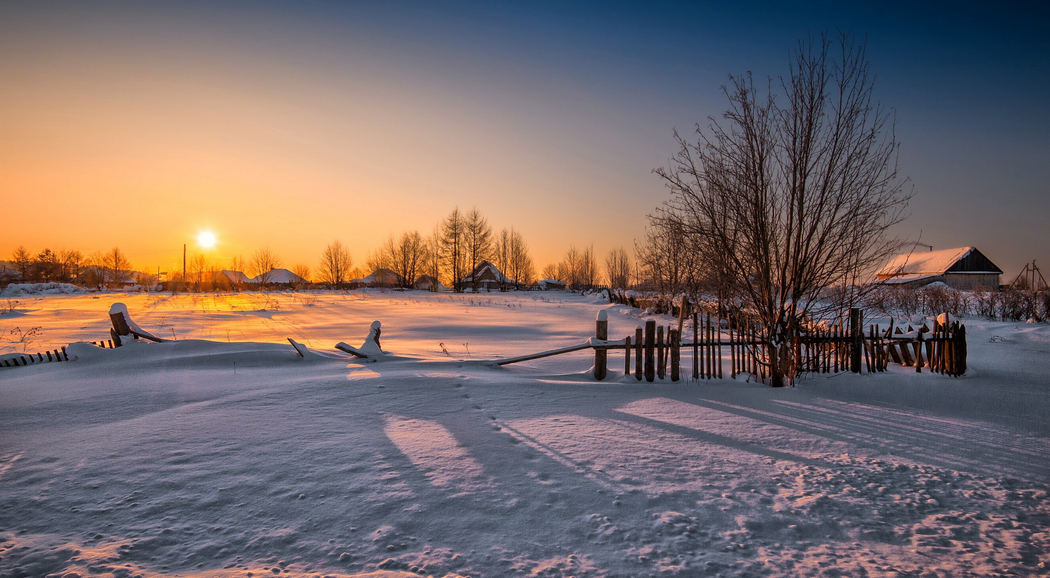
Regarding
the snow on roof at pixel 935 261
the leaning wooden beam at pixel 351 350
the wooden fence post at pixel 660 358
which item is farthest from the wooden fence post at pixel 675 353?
the snow on roof at pixel 935 261

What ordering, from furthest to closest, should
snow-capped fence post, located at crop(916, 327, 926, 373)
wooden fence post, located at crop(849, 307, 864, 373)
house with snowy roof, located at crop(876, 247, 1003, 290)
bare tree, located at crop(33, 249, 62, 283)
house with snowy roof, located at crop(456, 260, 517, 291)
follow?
house with snowy roof, located at crop(456, 260, 517, 291) < bare tree, located at crop(33, 249, 62, 283) < house with snowy roof, located at crop(876, 247, 1003, 290) < snow-capped fence post, located at crop(916, 327, 926, 373) < wooden fence post, located at crop(849, 307, 864, 373)

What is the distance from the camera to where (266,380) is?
6.34 metres

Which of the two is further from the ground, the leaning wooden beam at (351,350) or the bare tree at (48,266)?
the bare tree at (48,266)

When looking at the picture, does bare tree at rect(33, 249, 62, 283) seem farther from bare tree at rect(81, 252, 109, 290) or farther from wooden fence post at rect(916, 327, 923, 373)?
wooden fence post at rect(916, 327, 923, 373)

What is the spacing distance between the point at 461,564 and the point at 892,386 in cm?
700

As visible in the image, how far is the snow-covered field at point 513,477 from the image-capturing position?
2373 millimetres

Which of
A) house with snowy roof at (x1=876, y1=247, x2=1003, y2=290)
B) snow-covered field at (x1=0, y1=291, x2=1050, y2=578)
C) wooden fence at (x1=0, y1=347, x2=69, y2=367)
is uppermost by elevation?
house with snowy roof at (x1=876, y1=247, x2=1003, y2=290)

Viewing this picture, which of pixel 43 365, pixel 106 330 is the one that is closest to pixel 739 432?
pixel 43 365

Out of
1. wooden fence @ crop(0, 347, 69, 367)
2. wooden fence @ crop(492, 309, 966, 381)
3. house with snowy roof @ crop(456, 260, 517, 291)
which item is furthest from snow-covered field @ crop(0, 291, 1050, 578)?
house with snowy roof @ crop(456, 260, 517, 291)

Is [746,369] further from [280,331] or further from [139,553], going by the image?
[280,331]

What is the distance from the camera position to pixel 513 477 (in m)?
3.29

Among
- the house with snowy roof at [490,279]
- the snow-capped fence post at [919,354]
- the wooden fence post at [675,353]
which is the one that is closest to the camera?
the wooden fence post at [675,353]

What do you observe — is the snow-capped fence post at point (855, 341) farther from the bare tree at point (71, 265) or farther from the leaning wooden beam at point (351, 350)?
the bare tree at point (71, 265)

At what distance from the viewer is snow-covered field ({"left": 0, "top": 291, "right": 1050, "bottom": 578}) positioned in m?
2.37
